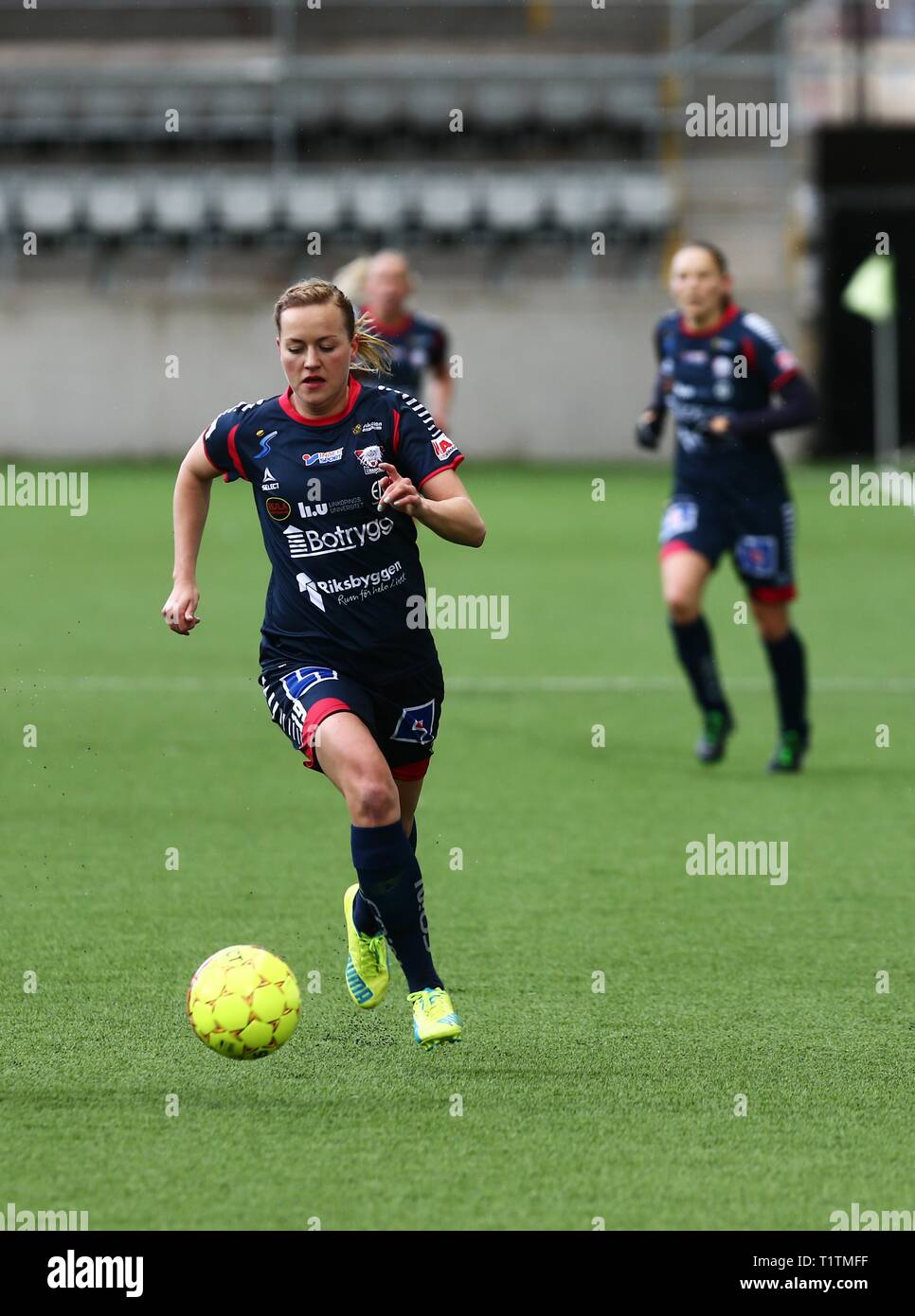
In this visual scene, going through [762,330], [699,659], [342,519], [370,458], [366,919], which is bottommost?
[366,919]

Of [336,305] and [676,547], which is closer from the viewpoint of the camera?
[336,305]

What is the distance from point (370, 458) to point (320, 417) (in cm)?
18

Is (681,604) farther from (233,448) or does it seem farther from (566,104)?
(566,104)

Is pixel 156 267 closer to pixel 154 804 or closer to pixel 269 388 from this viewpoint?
pixel 269 388

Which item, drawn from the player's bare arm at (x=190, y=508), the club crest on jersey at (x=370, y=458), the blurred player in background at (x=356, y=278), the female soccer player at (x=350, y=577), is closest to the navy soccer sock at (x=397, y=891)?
the female soccer player at (x=350, y=577)

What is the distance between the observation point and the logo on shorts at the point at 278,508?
4969 millimetres

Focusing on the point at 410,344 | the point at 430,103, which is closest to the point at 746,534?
the point at 410,344

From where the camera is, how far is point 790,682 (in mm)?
8711

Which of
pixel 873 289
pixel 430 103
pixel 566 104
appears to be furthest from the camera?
pixel 566 104

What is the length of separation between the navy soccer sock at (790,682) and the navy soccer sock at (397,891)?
13.4 feet

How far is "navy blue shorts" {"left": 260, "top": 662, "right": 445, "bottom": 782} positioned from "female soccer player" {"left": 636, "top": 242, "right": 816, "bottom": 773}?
12.0 ft

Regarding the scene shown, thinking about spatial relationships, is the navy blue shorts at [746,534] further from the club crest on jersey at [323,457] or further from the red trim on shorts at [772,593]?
the club crest on jersey at [323,457]

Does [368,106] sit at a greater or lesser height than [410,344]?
greater

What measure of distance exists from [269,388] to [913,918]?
2039 cm
